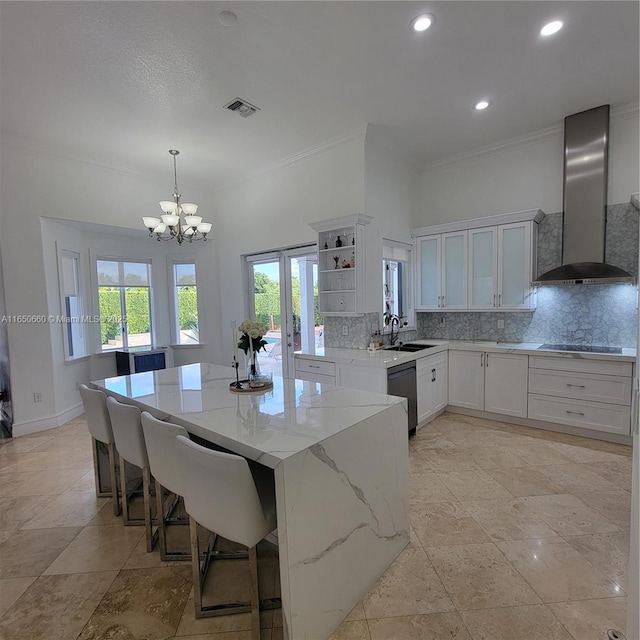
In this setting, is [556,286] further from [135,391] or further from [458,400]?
[135,391]

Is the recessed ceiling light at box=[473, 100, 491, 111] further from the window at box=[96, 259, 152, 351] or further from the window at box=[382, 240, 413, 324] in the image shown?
the window at box=[96, 259, 152, 351]

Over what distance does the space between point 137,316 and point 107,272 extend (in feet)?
2.65

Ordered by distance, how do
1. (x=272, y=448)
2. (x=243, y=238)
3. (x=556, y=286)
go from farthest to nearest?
(x=243, y=238)
(x=556, y=286)
(x=272, y=448)

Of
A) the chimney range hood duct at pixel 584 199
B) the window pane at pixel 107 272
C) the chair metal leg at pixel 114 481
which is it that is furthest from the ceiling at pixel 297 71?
the chair metal leg at pixel 114 481

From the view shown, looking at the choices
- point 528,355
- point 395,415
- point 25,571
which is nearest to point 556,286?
point 528,355

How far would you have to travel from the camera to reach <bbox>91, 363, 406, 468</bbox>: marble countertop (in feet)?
4.98

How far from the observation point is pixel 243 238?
5.41 metres

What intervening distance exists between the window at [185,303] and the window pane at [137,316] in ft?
1.44

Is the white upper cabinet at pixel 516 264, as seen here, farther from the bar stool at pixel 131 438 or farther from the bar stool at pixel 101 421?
the bar stool at pixel 101 421

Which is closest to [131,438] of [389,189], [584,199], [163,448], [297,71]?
[163,448]

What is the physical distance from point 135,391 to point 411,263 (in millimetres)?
3808

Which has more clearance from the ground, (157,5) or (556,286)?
(157,5)

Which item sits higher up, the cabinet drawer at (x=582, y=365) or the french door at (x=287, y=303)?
the french door at (x=287, y=303)

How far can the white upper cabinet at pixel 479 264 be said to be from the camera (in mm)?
4055
